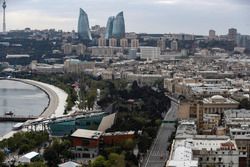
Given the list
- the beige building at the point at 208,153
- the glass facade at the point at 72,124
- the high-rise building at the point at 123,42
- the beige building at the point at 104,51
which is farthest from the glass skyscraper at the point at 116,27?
the beige building at the point at 208,153

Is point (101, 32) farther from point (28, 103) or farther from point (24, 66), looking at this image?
point (28, 103)

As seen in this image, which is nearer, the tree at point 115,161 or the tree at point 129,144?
the tree at point 115,161

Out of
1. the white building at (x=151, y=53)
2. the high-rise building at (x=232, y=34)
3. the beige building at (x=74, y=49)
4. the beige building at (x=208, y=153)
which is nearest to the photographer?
the beige building at (x=208, y=153)

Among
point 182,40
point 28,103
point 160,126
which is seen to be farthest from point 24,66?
point 160,126

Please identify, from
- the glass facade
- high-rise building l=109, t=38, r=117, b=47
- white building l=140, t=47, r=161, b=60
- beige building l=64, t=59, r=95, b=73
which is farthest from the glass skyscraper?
the glass facade

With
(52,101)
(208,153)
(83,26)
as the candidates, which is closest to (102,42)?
(83,26)

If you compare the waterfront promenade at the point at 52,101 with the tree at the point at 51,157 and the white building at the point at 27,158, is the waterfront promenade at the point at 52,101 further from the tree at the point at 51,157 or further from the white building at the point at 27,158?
the tree at the point at 51,157
